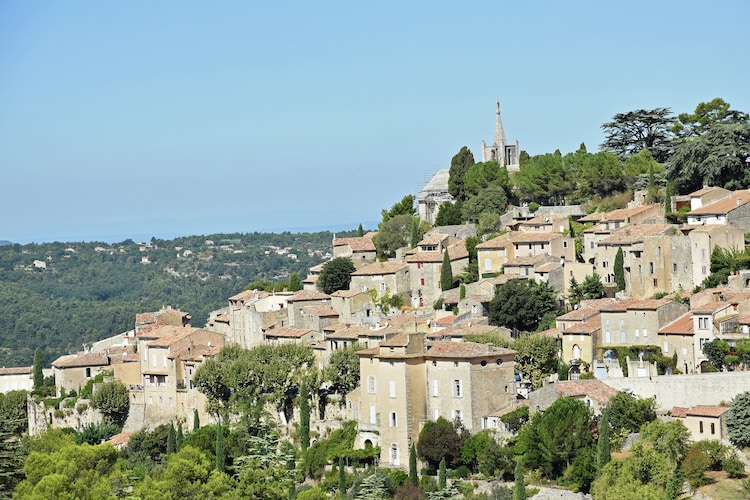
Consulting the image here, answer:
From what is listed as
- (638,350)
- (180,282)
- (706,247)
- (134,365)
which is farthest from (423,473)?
(180,282)

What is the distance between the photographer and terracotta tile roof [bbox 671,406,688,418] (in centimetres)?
4466

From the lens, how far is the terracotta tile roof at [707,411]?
4372cm

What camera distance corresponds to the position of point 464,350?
48906 millimetres

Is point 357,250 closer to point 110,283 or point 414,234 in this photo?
point 414,234

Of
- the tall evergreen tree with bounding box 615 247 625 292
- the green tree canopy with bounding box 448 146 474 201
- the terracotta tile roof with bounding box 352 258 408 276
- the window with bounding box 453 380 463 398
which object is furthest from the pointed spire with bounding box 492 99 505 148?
the window with bounding box 453 380 463 398

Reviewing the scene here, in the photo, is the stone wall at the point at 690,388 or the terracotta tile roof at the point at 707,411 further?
the stone wall at the point at 690,388

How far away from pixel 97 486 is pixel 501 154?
1900 inches

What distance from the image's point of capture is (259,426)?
54594 mm

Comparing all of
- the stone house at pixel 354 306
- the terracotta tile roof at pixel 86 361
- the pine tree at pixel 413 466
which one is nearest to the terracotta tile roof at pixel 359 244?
the stone house at pixel 354 306

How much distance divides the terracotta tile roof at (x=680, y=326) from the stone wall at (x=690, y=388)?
3.06 metres

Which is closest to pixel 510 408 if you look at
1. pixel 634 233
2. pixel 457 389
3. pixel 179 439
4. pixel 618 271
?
pixel 457 389

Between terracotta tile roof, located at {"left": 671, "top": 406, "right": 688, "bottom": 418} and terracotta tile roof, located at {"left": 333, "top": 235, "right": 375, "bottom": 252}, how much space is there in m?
29.2

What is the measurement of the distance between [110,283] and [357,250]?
11244 cm

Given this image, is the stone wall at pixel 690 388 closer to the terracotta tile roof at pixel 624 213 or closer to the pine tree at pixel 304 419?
the pine tree at pixel 304 419
